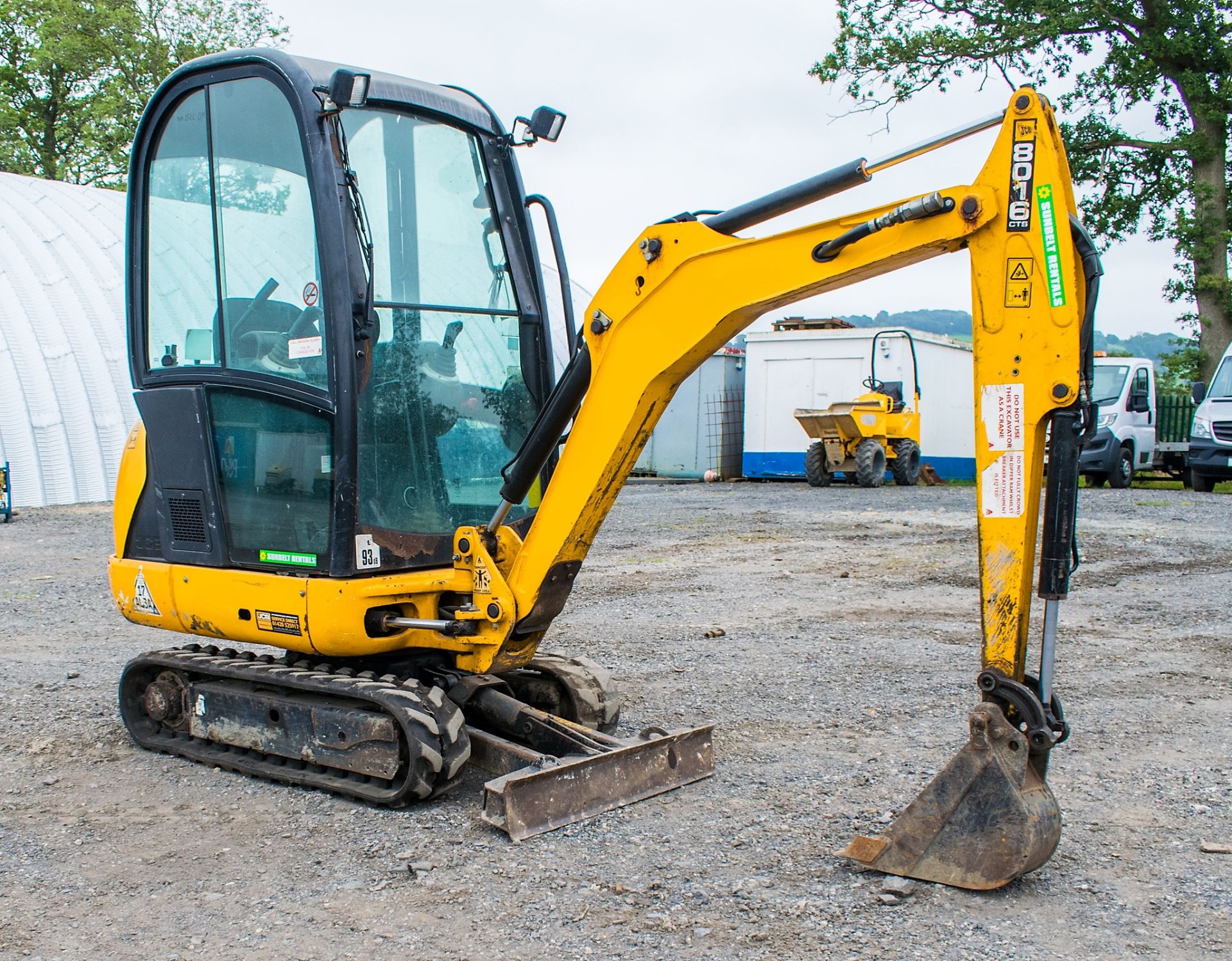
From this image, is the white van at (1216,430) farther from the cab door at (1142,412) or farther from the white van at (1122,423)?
the cab door at (1142,412)

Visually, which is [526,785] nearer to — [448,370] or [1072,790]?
[448,370]

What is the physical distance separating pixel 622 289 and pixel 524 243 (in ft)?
3.34

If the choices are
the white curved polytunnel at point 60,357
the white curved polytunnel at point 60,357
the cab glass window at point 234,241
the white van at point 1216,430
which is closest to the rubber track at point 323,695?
the cab glass window at point 234,241

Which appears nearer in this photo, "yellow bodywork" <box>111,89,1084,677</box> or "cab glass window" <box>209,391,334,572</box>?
"yellow bodywork" <box>111,89,1084,677</box>

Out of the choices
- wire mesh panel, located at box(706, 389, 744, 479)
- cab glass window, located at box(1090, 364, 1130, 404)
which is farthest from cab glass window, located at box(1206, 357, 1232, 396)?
wire mesh panel, located at box(706, 389, 744, 479)

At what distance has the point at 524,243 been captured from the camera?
5387 mm

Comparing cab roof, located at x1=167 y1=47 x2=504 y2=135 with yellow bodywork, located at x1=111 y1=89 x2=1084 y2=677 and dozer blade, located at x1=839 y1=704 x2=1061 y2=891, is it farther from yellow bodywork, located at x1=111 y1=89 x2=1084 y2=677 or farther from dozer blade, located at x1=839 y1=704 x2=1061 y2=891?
dozer blade, located at x1=839 y1=704 x2=1061 y2=891

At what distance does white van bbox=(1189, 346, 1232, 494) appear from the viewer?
17625 millimetres

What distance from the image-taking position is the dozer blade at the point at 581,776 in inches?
168

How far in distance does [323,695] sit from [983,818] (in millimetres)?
2697

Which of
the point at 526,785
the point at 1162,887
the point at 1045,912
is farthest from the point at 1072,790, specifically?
the point at 526,785

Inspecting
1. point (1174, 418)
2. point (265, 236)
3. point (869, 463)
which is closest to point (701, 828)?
point (265, 236)

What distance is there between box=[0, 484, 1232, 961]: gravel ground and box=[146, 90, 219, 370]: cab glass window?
192 centimetres

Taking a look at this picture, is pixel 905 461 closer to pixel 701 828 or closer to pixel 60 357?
pixel 60 357
